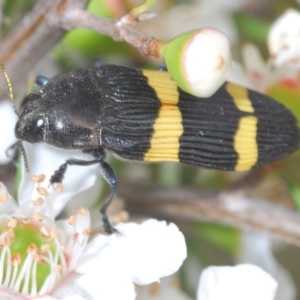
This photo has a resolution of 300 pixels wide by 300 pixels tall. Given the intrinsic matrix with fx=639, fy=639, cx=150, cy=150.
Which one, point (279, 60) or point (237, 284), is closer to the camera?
point (237, 284)

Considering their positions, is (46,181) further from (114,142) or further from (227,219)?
(227,219)

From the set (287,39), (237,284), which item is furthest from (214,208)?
(287,39)

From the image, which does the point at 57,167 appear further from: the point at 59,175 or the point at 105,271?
the point at 105,271

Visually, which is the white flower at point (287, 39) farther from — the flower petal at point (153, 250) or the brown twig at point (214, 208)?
the flower petal at point (153, 250)

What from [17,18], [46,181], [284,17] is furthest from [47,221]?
[284,17]

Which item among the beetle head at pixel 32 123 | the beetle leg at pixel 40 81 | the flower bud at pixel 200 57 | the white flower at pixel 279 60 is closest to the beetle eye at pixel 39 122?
the beetle head at pixel 32 123

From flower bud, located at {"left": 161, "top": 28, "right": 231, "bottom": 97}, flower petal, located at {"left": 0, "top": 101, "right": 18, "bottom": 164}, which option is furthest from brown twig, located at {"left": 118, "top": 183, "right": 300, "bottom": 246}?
flower bud, located at {"left": 161, "top": 28, "right": 231, "bottom": 97}

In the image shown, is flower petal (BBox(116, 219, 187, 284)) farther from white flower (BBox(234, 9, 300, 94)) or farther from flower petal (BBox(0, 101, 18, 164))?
white flower (BBox(234, 9, 300, 94))
